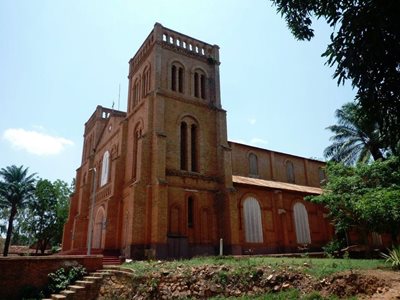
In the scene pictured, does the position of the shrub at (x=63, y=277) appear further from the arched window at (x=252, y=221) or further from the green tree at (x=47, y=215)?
the green tree at (x=47, y=215)

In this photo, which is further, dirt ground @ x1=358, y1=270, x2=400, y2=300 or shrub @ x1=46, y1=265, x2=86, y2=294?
shrub @ x1=46, y1=265, x2=86, y2=294

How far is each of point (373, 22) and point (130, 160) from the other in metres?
21.0

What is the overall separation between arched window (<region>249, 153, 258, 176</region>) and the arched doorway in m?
13.9

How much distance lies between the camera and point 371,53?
7.21m

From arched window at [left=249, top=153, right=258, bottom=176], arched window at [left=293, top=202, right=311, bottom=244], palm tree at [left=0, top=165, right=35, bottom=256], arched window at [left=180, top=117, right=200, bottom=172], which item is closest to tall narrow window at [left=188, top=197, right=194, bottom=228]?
arched window at [left=180, top=117, right=200, bottom=172]

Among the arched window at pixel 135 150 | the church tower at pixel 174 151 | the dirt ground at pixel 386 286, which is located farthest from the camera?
the arched window at pixel 135 150

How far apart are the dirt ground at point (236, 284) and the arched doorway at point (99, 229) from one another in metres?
10.9

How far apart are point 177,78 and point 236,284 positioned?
18.4 meters

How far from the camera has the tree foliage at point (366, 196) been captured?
17.3 m

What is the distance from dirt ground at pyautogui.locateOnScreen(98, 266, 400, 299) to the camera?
30.9ft

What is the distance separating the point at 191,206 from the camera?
23.8 meters

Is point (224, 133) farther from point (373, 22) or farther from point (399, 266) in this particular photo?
point (373, 22)

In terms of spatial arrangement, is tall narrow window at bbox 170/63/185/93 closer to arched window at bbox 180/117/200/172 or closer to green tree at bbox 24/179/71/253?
arched window at bbox 180/117/200/172

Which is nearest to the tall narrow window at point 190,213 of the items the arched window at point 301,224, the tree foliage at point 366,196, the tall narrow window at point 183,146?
the tall narrow window at point 183,146
